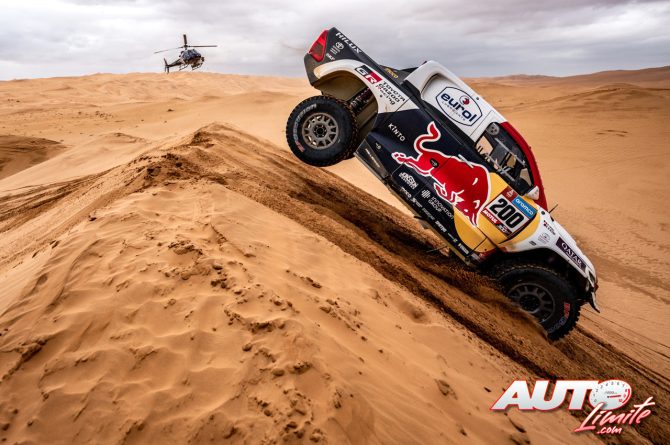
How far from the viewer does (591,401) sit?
3.76m

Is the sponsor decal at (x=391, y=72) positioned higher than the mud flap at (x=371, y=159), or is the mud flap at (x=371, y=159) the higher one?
the sponsor decal at (x=391, y=72)

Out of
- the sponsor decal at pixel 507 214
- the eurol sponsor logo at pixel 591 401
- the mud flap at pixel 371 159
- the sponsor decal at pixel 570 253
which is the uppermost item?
the mud flap at pixel 371 159

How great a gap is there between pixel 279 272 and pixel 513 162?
10.6 feet

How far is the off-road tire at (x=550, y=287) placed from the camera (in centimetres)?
442

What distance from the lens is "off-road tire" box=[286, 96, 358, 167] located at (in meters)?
5.00

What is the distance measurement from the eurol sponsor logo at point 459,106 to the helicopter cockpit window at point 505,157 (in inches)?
9.7

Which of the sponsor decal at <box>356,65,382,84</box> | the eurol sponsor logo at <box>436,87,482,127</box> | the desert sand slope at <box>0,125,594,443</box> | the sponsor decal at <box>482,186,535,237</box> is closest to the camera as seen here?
the desert sand slope at <box>0,125,594,443</box>

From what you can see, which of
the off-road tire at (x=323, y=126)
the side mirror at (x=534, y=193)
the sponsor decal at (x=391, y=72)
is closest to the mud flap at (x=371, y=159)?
the off-road tire at (x=323, y=126)

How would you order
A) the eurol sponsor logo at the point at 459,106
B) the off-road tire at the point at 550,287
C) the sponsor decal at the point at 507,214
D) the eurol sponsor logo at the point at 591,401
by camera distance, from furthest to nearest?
1. the eurol sponsor logo at the point at 459,106
2. the sponsor decal at the point at 507,214
3. the off-road tire at the point at 550,287
4. the eurol sponsor logo at the point at 591,401

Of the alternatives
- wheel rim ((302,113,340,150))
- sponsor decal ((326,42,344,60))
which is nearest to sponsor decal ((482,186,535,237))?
wheel rim ((302,113,340,150))

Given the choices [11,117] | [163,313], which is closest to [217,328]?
[163,313]

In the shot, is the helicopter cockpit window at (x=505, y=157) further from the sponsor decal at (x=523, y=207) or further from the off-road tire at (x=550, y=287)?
the off-road tire at (x=550, y=287)

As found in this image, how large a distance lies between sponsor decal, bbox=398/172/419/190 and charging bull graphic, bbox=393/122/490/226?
4.9 inches

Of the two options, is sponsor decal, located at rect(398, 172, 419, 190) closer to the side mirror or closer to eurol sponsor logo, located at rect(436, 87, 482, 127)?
eurol sponsor logo, located at rect(436, 87, 482, 127)
